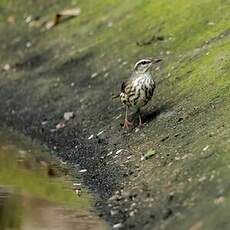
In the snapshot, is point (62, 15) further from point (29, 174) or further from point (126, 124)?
point (29, 174)

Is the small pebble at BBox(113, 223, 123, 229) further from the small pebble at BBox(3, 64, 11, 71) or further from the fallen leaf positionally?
the small pebble at BBox(3, 64, 11, 71)

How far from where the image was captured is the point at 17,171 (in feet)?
54.6

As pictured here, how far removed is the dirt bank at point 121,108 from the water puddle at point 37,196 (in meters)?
0.30

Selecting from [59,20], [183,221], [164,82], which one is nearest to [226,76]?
[164,82]

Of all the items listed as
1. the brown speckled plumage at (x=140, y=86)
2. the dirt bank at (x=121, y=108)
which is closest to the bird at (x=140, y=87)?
the brown speckled plumage at (x=140, y=86)

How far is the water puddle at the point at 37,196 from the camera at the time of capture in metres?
13.0

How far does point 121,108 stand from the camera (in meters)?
18.3

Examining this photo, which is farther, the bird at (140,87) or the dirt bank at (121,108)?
the bird at (140,87)

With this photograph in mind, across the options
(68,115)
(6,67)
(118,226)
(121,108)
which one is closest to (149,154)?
(118,226)

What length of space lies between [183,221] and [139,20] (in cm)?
1274

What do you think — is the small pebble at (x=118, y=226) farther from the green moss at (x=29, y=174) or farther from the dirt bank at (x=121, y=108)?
the green moss at (x=29, y=174)

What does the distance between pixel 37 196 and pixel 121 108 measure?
409 cm

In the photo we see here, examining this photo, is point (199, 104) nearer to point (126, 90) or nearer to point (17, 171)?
point (126, 90)

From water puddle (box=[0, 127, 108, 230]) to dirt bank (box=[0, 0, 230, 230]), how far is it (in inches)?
11.8
